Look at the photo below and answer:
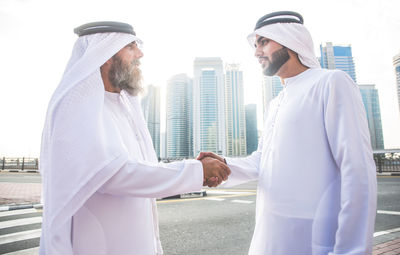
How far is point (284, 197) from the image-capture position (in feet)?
4.85

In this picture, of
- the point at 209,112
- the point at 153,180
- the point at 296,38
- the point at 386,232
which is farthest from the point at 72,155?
the point at 209,112

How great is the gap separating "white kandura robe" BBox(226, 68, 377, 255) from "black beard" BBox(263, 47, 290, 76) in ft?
1.02

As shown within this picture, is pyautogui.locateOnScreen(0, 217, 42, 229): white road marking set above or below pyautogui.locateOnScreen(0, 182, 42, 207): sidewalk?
above

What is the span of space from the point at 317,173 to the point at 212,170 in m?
0.70

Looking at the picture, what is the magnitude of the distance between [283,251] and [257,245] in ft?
0.68

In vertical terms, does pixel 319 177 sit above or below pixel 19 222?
above

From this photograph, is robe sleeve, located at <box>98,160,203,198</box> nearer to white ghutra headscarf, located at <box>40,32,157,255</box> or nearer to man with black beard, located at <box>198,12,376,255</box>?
white ghutra headscarf, located at <box>40,32,157,255</box>

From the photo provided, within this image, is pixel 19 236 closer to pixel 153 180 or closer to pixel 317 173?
pixel 153 180

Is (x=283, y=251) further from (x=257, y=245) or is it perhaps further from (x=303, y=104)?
(x=303, y=104)

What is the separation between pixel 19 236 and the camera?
3854 millimetres

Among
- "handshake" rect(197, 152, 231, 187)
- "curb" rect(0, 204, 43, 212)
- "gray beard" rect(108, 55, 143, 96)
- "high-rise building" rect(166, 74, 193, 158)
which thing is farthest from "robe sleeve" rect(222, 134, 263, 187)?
"high-rise building" rect(166, 74, 193, 158)

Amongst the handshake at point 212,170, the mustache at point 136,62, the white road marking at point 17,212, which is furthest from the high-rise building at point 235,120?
the handshake at point 212,170

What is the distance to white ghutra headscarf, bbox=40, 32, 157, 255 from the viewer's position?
3.87 feet

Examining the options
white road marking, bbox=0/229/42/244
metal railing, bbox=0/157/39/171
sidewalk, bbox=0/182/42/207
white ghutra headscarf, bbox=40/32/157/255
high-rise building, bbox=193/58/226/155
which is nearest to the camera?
white ghutra headscarf, bbox=40/32/157/255
